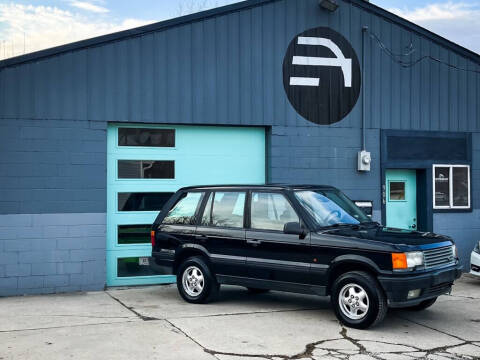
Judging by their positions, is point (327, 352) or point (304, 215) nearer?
point (327, 352)

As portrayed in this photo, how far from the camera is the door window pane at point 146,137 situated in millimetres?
11602

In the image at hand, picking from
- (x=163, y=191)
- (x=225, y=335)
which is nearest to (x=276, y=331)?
(x=225, y=335)

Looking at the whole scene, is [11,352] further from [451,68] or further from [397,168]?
[451,68]

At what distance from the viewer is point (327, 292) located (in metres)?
8.24

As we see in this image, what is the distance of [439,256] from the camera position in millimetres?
8195

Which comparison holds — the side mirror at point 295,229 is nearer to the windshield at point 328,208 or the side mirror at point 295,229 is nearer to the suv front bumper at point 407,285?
the windshield at point 328,208

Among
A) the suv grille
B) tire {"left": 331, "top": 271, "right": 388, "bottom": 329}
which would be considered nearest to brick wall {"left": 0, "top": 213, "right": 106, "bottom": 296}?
tire {"left": 331, "top": 271, "right": 388, "bottom": 329}

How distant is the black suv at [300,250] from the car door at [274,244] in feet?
0.04

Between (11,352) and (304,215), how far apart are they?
13.1ft

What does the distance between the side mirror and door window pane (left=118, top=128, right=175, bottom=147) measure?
4212 mm

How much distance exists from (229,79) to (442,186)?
526 cm

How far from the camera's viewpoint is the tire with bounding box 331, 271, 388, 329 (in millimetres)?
7734

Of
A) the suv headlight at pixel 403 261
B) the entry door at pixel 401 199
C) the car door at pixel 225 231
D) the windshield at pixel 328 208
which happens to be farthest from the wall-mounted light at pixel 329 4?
the suv headlight at pixel 403 261

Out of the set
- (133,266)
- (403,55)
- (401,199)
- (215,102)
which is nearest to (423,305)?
(401,199)
